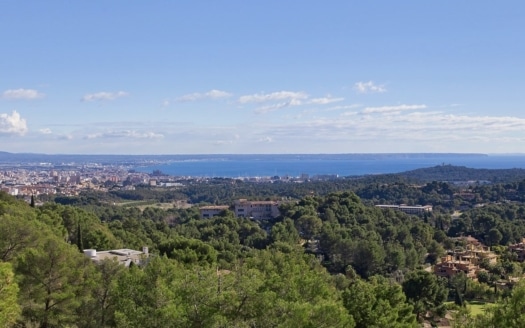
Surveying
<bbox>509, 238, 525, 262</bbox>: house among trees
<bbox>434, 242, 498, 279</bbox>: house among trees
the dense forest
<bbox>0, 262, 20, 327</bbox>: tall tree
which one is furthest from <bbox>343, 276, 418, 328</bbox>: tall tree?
<bbox>509, 238, 525, 262</bbox>: house among trees

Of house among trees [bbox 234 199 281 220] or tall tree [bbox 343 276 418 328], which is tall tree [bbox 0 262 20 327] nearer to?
tall tree [bbox 343 276 418 328]

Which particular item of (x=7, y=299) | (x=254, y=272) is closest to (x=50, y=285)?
(x=7, y=299)

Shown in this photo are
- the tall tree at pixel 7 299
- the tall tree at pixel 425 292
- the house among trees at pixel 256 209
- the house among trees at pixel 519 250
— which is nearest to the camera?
the tall tree at pixel 7 299

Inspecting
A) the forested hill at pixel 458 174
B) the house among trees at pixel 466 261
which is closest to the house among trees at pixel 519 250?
the house among trees at pixel 466 261

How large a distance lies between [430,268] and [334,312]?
3187 centimetres

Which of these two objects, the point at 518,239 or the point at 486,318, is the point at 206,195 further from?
the point at 486,318

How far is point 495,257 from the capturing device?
42.2m

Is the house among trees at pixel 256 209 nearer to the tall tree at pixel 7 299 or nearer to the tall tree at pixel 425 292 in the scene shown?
the tall tree at pixel 425 292

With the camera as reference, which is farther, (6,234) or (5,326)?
(6,234)

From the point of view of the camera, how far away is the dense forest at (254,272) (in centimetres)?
1102

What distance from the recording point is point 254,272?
14.4 metres

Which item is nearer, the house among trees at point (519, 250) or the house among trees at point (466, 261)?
the house among trees at point (466, 261)

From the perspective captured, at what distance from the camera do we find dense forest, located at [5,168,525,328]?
11.0 metres

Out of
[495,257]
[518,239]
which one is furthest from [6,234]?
[518,239]
